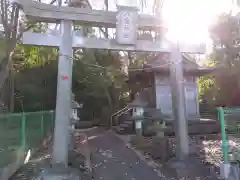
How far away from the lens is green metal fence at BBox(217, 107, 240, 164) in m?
6.41

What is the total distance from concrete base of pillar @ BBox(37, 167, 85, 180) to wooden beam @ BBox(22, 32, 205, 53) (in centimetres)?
350

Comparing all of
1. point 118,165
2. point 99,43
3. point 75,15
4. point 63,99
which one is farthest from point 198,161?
point 75,15

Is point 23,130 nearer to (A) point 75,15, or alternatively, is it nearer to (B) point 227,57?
(A) point 75,15

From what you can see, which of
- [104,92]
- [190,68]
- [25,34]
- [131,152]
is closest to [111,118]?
[104,92]

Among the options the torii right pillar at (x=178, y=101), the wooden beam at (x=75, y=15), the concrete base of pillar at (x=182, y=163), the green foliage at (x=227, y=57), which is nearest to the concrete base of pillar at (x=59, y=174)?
the concrete base of pillar at (x=182, y=163)

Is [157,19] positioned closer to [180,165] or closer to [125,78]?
[180,165]

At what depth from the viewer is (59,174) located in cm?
696

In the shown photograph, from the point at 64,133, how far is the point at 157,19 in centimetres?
458

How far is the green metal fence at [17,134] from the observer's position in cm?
650

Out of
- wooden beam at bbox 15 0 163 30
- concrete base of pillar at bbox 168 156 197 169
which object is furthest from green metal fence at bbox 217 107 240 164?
wooden beam at bbox 15 0 163 30

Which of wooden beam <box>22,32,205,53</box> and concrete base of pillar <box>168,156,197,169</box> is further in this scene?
concrete base of pillar <box>168,156,197,169</box>

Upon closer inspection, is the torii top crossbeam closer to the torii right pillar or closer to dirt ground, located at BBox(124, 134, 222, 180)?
the torii right pillar

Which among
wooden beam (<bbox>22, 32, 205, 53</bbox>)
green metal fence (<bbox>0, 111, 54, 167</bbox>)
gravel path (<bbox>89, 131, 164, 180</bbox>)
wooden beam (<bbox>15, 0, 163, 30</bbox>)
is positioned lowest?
gravel path (<bbox>89, 131, 164, 180</bbox>)

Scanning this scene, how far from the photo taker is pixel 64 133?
7.51 m
